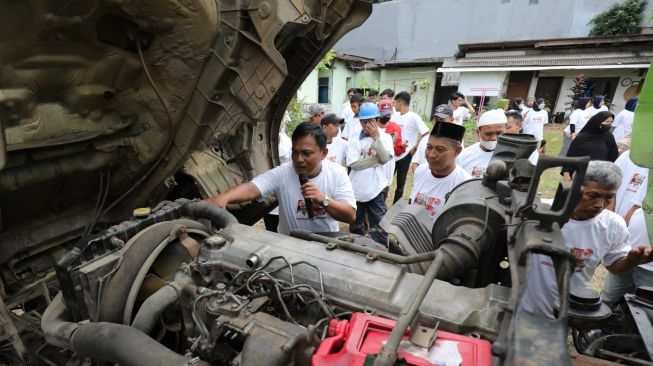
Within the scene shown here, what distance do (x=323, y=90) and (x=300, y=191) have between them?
16514 mm

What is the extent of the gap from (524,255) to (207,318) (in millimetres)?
1141

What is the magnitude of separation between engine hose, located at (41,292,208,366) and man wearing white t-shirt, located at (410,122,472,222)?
2.12m

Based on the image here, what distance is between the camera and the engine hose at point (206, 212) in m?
2.02

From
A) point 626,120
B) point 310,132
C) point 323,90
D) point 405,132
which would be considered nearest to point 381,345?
point 310,132

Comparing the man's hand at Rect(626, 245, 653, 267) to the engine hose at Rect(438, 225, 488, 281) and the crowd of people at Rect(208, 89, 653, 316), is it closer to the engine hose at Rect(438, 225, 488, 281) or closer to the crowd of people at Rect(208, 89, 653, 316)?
the crowd of people at Rect(208, 89, 653, 316)

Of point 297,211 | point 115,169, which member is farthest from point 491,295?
point 115,169

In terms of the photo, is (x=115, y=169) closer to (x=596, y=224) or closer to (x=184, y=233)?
(x=184, y=233)

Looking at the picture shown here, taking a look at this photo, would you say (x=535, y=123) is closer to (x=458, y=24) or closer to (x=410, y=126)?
(x=410, y=126)

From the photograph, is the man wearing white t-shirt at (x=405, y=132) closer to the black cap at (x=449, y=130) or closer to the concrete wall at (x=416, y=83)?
the black cap at (x=449, y=130)

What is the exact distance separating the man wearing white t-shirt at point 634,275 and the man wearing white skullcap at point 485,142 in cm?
129

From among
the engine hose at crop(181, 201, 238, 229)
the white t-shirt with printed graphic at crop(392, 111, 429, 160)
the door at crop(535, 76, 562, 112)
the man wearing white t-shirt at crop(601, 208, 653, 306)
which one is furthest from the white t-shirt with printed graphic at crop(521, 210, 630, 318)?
the door at crop(535, 76, 562, 112)

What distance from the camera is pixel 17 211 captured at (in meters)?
2.52

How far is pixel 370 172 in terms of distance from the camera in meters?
4.26

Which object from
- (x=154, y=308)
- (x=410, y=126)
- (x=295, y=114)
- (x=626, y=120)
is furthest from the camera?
(x=295, y=114)
